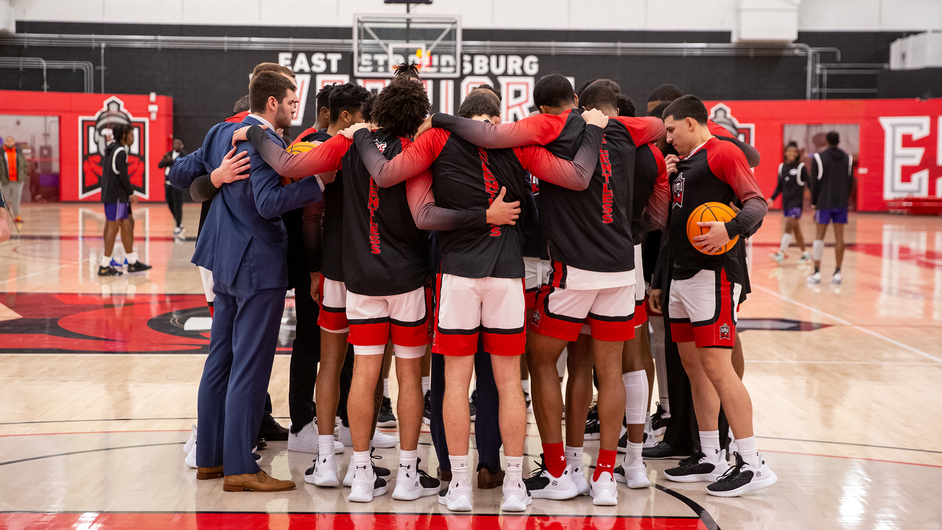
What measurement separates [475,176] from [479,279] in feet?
1.45

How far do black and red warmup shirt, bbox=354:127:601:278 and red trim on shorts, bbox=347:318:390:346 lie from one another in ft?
1.33

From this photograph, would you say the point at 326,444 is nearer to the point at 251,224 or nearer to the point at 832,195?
the point at 251,224

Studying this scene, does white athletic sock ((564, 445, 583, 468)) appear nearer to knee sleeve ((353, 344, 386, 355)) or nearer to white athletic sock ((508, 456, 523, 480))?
white athletic sock ((508, 456, 523, 480))

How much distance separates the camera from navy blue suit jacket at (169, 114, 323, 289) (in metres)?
3.41

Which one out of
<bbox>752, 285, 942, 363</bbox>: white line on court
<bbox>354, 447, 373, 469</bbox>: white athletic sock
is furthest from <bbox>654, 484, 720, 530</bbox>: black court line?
<bbox>752, 285, 942, 363</bbox>: white line on court

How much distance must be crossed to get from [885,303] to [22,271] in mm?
10999

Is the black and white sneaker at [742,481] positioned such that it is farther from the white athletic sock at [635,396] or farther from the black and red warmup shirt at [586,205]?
the black and red warmup shirt at [586,205]

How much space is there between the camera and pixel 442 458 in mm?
3760

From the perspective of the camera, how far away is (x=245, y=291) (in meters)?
3.49

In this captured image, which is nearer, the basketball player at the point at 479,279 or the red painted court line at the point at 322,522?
the red painted court line at the point at 322,522

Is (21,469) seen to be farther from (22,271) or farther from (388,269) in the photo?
(22,271)

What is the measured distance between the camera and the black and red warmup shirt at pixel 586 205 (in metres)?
3.40

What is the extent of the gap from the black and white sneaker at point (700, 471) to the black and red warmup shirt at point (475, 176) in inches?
52.7

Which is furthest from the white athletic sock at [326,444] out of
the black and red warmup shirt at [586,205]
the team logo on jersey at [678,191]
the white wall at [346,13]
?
the white wall at [346,13]
